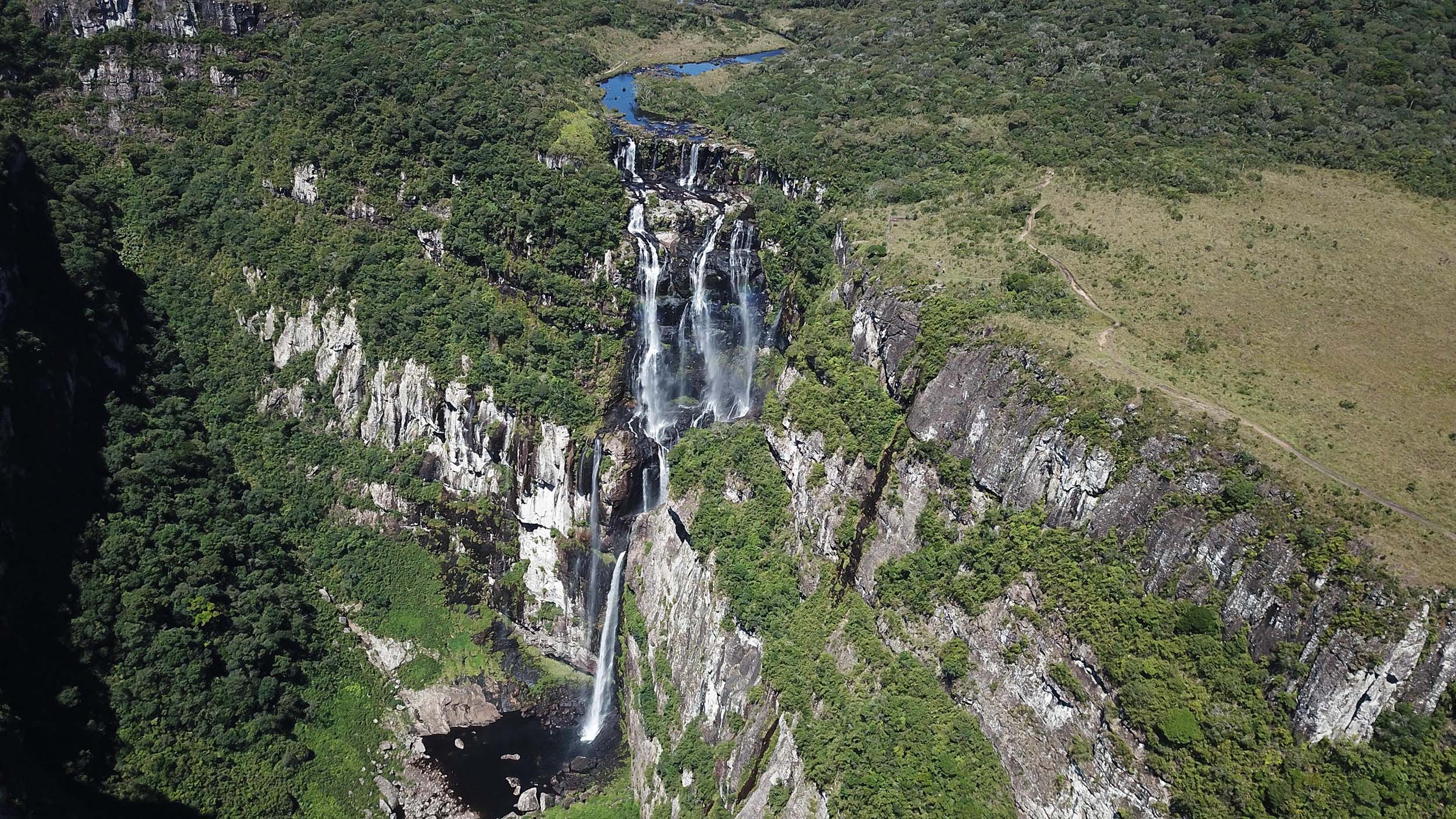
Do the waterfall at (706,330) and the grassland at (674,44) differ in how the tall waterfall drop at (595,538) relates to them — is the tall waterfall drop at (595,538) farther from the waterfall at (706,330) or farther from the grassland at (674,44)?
the grassland at (674,44)

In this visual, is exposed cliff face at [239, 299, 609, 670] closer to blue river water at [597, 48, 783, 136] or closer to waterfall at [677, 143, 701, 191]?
waterfall at [677, 143, 701, 191]

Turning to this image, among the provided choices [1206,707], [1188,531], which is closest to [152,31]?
[1188,531]

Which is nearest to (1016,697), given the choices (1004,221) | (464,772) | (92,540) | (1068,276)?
(1068,276)

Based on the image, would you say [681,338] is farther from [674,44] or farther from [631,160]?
[674,44]

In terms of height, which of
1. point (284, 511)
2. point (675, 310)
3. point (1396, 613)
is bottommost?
point (284, 511)

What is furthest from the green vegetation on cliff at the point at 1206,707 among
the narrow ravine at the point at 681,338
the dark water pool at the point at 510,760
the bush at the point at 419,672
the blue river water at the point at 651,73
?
the blue river water at the point at 651,73

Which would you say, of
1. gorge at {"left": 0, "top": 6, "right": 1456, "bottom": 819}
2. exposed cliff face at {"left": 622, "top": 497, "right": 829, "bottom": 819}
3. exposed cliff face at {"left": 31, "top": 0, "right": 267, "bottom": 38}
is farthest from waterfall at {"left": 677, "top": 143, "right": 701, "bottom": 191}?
exposed cliff face at {"left": 31, "top": 0, "right": 267, "bottom": 38}

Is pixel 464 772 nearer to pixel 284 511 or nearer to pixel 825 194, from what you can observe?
pixel 284 511
